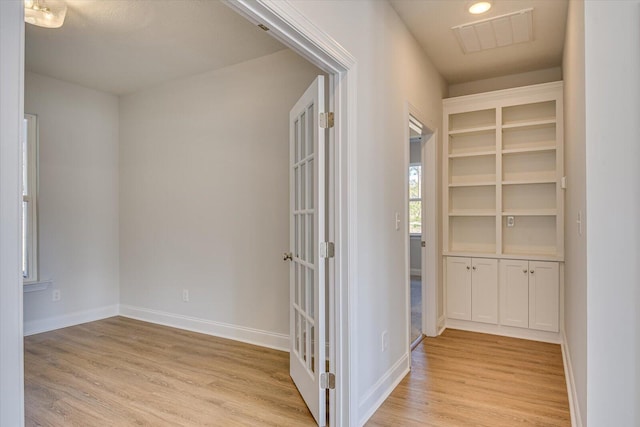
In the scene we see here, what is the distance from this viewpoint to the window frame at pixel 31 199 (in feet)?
12.8

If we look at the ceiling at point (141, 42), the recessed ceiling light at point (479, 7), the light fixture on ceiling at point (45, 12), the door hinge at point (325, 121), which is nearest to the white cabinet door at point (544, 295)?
the recessed ceiling light at point (479, 7)

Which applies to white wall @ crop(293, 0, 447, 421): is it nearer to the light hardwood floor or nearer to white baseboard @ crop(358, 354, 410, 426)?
white baseboard @ crop(358, 354, 410, 426)

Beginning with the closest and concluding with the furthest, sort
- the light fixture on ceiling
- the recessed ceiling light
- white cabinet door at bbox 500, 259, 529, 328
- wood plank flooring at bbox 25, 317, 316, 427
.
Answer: wood plank flooring at bbox 25, 317, 316, 427 → the light fixture on ceiling → the recessed ceiling light → white cabinet door at bbox 500, 259, 529, 328

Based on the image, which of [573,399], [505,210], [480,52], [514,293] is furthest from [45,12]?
[514,293]

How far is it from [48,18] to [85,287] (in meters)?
2.94

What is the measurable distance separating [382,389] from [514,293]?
204 centimetres

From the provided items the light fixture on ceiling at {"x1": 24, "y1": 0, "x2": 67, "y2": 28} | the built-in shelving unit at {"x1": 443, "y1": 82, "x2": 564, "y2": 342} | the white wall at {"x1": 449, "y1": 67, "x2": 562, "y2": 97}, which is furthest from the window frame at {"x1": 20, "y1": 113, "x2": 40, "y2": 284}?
the white wall at {"x1": 449, "y1": 67, "x2": 562, "y2": 97}

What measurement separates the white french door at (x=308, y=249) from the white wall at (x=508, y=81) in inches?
102

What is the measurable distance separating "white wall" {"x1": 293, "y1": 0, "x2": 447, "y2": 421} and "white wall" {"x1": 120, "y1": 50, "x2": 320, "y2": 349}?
0.81 m

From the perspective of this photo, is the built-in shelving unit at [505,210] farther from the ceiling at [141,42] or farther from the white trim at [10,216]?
the white trim at [10,216]

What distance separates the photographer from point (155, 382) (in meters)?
2.79

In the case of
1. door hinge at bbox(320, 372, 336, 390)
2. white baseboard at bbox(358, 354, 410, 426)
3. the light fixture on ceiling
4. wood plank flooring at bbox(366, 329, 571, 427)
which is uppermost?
the light fixture on ceiling

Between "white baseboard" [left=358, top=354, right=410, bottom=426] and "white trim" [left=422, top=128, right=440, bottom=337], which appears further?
"white trim" [left=422, top=128, right=440, bottom=337]

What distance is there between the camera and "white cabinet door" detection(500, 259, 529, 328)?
376 cm
